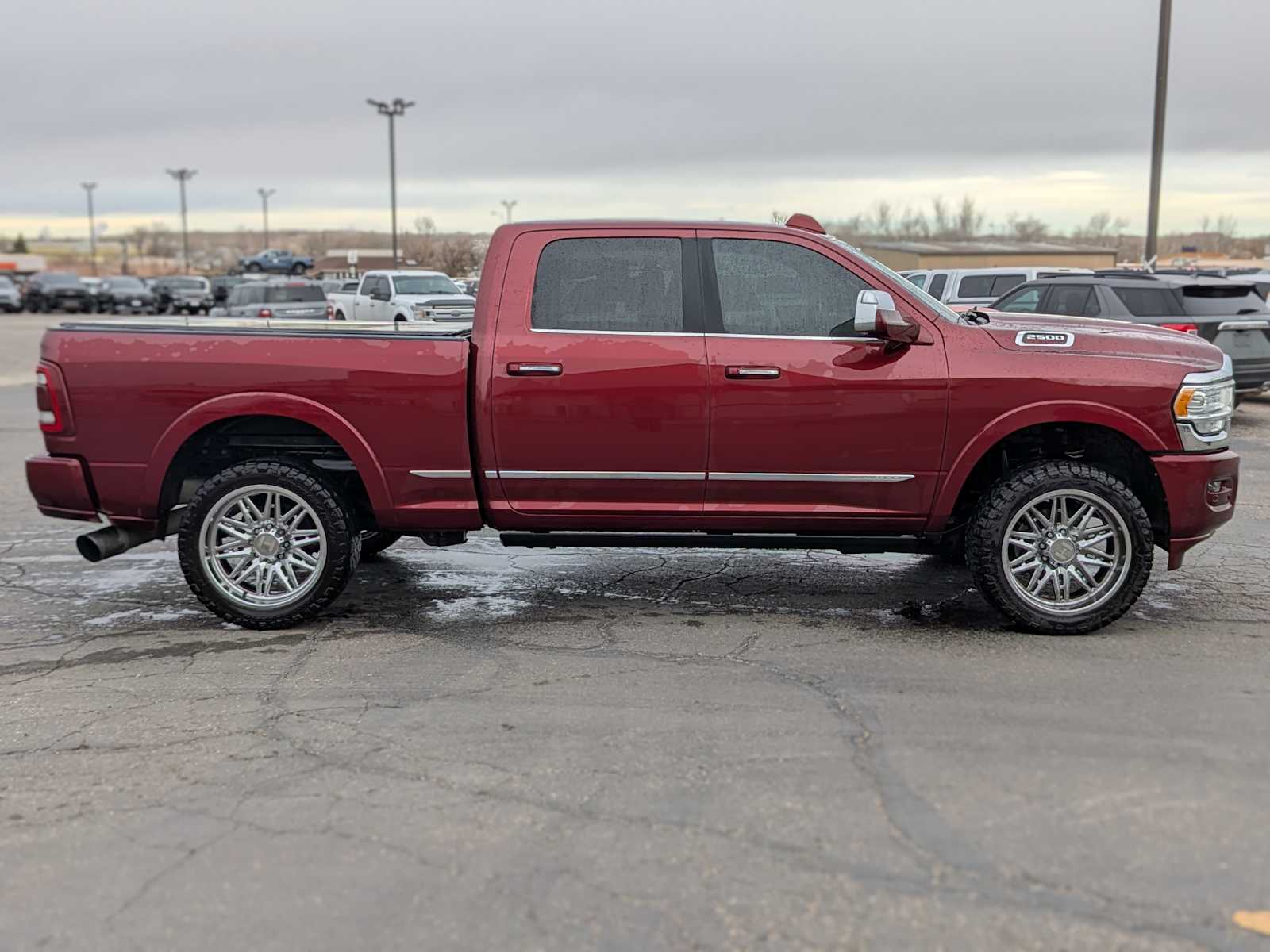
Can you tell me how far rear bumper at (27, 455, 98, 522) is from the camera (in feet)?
20.7

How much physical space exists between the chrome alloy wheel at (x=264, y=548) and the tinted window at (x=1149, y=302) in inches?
443

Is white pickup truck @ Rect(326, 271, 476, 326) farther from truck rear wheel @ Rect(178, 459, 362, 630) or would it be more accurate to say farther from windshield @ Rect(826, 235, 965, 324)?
windshield @ Rect(826, 235, 965, 324)

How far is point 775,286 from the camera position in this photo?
618 cm

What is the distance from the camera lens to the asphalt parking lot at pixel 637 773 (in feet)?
11.0

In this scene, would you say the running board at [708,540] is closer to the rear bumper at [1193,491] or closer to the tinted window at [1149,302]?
the rear bumper at [1193,491]

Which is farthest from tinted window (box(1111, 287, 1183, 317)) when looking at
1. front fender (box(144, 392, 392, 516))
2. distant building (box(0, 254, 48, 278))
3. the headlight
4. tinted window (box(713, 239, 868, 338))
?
distant building (box(0, 254, 48, 278))

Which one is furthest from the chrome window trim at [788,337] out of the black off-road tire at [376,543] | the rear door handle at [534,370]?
the black off-road tire at [376,543]

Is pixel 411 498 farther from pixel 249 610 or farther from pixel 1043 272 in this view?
pixel 1043 272

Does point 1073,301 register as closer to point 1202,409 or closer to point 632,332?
point 1202,409

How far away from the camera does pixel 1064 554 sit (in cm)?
602

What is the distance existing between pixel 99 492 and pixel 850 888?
15.0ft

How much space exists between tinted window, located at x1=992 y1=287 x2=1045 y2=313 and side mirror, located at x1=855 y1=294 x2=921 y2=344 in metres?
10.0

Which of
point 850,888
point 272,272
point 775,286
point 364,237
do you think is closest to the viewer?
point 850,888

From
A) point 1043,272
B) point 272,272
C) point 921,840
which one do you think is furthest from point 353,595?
point 272,272
